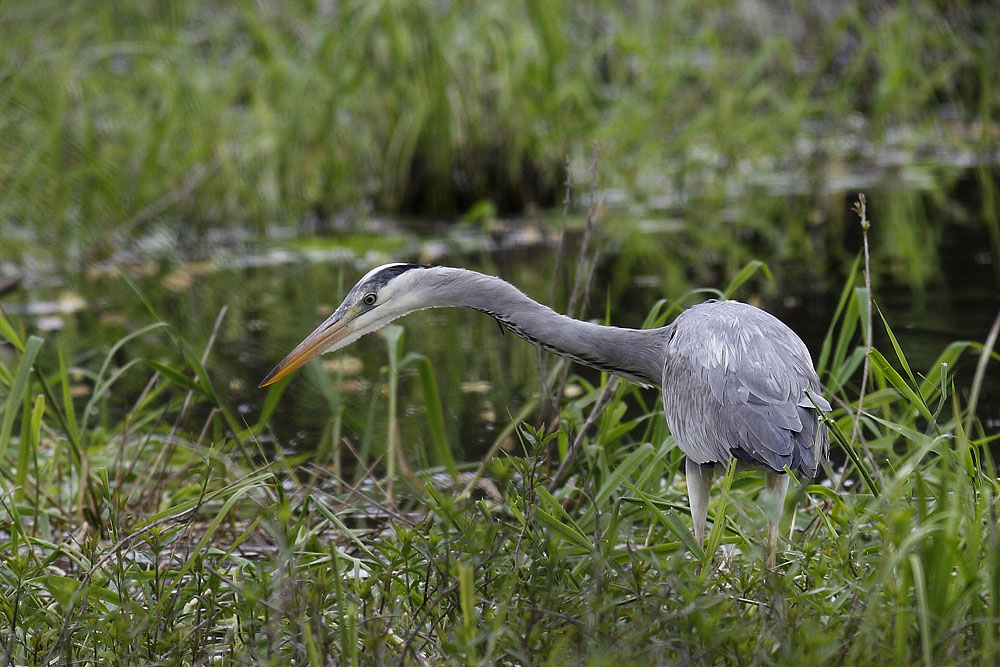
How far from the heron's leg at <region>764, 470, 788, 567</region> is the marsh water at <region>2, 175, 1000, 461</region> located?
5.63 ft

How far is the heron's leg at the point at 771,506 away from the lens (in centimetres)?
303

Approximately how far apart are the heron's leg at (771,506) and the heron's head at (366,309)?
1.13 metres

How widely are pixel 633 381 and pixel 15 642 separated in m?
1.88

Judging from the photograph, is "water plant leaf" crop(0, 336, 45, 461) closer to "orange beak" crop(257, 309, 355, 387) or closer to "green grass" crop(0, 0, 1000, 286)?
"orange beak" crop(257, 309, 355, 387)

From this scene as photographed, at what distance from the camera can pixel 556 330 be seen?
12.4 ft

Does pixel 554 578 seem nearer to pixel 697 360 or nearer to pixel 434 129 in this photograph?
pixel 697 360

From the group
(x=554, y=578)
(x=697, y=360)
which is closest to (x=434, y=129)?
(x=697, y=360)

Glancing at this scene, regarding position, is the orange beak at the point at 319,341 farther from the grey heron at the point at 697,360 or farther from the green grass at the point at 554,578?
the green grass at the point at 554,578

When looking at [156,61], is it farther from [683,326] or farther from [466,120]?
[683,326]

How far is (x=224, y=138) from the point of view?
28.3 ft

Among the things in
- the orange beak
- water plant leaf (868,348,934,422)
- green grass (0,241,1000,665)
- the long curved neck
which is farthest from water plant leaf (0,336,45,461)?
water plant leaf (868,348,934,422)

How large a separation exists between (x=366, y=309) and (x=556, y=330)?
583 mm

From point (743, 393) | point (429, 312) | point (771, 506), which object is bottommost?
point (429, 312)

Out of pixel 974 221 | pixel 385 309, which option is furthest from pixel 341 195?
pixel 385 309
